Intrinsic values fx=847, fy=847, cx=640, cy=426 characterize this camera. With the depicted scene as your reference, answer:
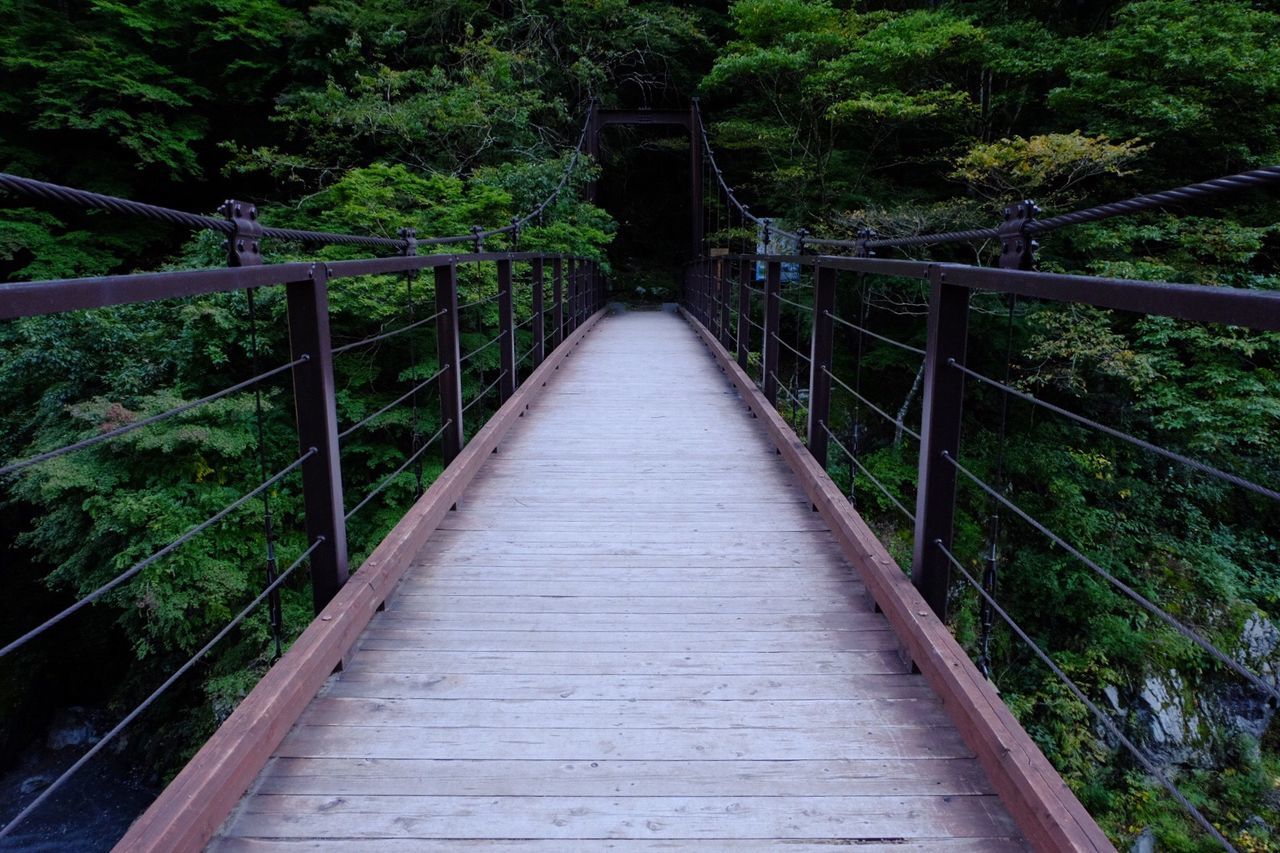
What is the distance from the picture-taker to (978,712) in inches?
57.9

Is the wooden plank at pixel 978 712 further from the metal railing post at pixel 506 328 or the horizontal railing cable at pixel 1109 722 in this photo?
the metal railing post at pixel 506 328

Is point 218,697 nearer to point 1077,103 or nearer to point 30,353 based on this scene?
point 30,353

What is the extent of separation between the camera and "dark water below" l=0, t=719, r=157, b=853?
6.76 metres

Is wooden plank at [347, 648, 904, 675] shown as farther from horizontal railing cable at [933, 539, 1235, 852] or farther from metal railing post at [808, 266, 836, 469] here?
metal railing post at [808, 266, 836, 469]

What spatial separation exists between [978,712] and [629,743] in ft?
2.02

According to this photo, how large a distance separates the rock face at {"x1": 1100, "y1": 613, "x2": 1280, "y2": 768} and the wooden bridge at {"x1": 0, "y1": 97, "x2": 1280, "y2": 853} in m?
6.14

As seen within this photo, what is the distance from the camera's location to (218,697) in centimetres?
572

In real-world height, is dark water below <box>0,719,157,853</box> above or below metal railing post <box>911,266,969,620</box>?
below

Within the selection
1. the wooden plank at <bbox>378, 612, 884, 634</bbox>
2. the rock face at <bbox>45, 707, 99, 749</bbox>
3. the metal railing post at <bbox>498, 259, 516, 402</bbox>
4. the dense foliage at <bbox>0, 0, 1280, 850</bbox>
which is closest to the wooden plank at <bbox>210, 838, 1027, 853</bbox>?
the wooden plank at <bbox>378, 612, 884, 634</bbox>

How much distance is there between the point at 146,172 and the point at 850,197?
33.5 ft

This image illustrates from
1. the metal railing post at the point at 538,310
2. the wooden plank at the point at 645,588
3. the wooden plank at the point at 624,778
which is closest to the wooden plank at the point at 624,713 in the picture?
the wooden plank at the point at 624,778

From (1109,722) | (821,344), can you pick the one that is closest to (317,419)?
(1109,722)

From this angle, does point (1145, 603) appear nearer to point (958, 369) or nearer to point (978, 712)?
point (978, 712)

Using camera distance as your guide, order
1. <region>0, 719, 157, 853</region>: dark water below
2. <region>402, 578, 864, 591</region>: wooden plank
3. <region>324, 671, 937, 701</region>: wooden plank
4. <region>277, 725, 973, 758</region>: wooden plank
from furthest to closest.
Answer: <region>0, 719, 157, 853</region>: dark water below, <region>402, 578, 864, 591</region>: wooden plank, <region>324, 671, 937, 701</region>: wooden plank, <region>277, 725, 973, 758</region>: wooden plank
